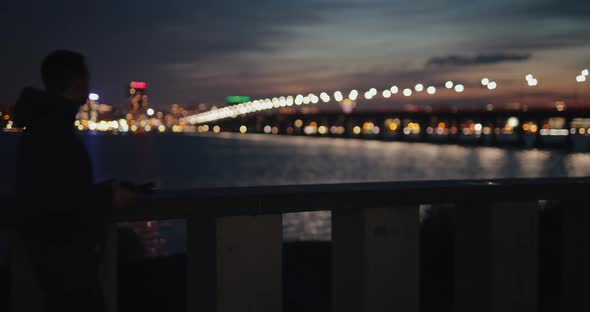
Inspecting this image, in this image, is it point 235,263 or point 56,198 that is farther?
point 235,263

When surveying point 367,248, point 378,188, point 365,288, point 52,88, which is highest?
point 52,88

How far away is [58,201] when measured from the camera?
6.29 feet

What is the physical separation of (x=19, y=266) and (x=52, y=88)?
2.33 ft

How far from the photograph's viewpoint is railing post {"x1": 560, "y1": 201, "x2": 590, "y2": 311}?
334 cm

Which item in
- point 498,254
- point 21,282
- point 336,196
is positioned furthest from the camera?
point 498,254

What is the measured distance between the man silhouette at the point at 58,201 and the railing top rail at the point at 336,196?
34 cm

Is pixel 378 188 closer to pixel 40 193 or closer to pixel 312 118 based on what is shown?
pixel 40 193

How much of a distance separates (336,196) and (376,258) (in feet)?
1.20

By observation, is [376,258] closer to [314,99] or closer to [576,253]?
[576,253]

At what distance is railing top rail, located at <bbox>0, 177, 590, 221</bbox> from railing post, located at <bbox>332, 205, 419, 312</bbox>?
0.09m

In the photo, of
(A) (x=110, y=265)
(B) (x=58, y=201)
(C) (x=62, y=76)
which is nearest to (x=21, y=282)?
(A) (x=110, y=265)

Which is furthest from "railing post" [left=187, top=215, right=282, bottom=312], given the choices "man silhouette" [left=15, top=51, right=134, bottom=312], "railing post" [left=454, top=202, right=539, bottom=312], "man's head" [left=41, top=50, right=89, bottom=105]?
"railing post" [left=454, top=202, right=539, bottom=312]

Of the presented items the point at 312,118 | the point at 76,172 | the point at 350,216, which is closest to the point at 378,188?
the point at 350,216

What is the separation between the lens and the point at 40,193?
1.92 m
